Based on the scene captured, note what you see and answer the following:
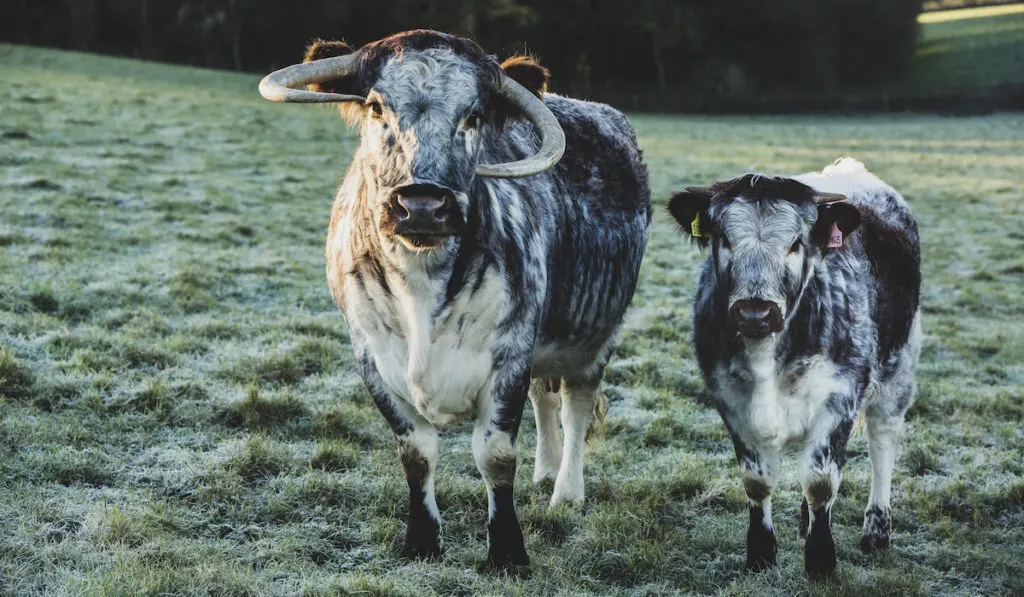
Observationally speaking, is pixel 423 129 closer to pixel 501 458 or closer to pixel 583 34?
pixel 501 458

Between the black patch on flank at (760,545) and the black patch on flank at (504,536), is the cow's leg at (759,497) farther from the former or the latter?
the black patch on flank at (504,536)

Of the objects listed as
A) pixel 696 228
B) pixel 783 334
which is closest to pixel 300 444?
pixel 696 228

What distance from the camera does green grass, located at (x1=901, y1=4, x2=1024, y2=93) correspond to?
151 ft

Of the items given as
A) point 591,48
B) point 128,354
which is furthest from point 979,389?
point 591,48

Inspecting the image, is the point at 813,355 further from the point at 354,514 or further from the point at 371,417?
the point at 371,417

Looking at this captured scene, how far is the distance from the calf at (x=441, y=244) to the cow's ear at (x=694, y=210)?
0.67 m

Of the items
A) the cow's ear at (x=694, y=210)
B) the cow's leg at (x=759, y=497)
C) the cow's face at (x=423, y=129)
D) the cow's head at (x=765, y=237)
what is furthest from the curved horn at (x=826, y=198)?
the cow's face at (x=423, y=129)

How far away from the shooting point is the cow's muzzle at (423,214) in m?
3.82

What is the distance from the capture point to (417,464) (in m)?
4.68

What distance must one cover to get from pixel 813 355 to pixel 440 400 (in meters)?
1.70

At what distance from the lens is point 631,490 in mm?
5629

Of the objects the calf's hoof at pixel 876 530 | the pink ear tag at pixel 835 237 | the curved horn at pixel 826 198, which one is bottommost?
the calf's hoof at pixel 876 530

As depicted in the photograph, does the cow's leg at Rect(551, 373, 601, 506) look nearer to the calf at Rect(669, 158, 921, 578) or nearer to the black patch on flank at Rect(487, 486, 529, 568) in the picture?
the black patch on flank at Rect(487, 486, 529, 568)

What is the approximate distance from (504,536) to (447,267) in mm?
1290
